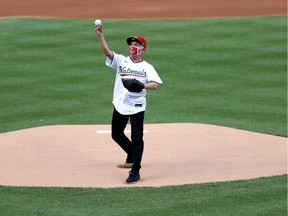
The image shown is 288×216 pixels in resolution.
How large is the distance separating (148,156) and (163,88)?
19.9 ft

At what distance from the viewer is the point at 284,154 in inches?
522

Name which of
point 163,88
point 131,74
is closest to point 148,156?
point 131,74

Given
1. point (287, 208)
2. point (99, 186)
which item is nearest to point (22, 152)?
point (99, 186)

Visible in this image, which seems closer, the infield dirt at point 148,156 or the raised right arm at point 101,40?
the raised right arm at point 101,40

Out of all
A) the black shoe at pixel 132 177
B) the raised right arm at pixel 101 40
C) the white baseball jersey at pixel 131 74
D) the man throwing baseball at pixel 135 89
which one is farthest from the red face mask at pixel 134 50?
the black shoe at pixel 132 177

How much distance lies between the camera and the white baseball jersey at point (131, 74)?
1151 centimetres

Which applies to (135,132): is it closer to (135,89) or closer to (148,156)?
(135,89)

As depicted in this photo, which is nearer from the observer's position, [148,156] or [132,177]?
[132,177]

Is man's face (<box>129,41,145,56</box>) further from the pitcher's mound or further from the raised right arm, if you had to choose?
the pitcher's mound

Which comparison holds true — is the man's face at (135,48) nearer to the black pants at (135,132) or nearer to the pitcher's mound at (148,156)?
the black pants at (135,132)

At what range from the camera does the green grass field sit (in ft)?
33.9

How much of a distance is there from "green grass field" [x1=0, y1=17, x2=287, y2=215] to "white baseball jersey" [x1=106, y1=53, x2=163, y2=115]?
1.23 metres

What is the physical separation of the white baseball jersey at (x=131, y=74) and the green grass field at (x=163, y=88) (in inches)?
A: 48.2

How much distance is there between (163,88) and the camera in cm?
1902
